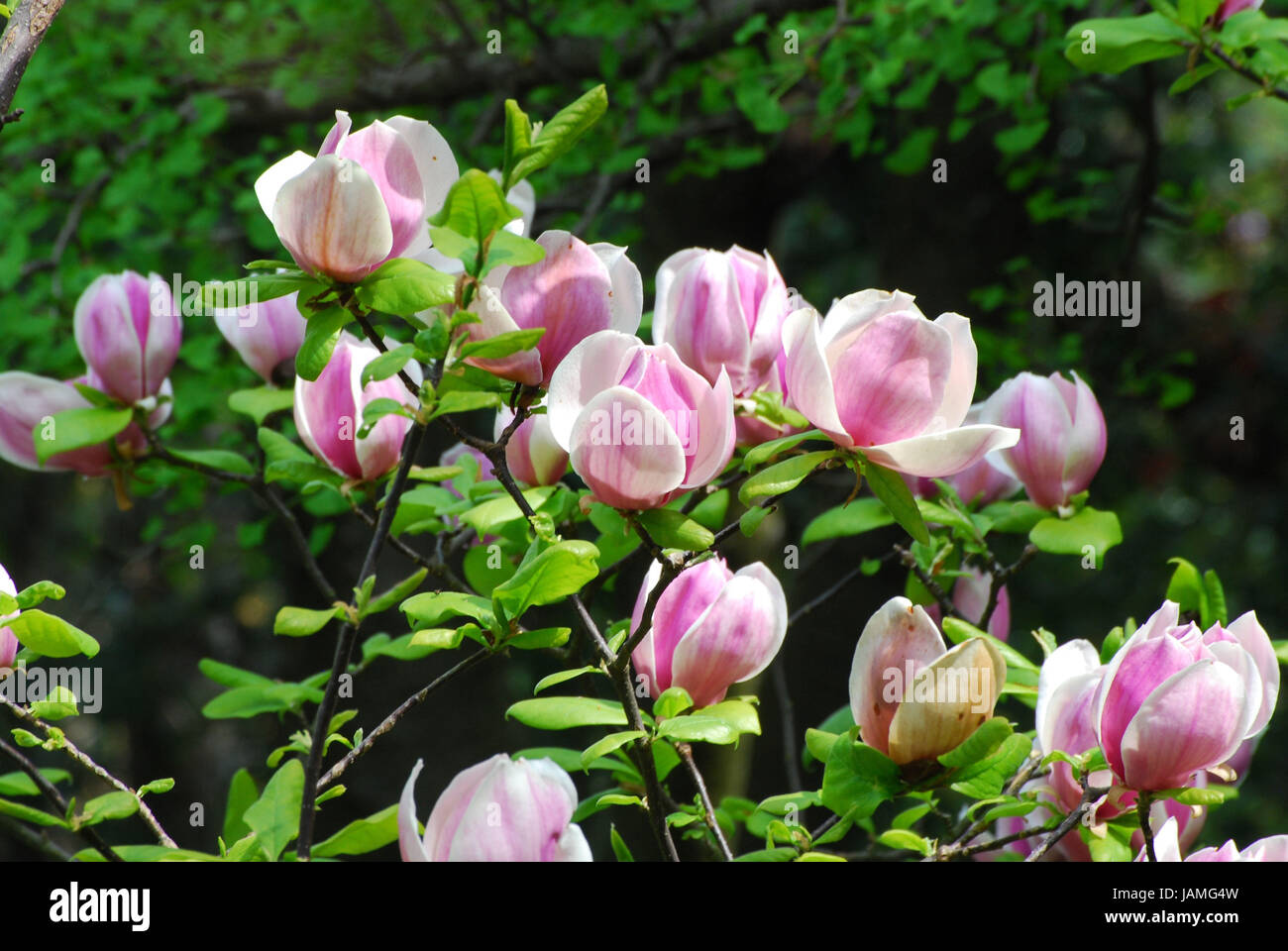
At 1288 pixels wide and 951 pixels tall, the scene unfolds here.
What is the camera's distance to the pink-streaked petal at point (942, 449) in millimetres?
548

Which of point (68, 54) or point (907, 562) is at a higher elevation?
point (68, 54)

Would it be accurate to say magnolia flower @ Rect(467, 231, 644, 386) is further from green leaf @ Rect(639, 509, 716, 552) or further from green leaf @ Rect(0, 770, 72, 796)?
green leaf @ Rect(0, 770, 72, 796)

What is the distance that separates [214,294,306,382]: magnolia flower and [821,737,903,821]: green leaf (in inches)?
20.1

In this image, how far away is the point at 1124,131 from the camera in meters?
3.69

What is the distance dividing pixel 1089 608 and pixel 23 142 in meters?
2.81

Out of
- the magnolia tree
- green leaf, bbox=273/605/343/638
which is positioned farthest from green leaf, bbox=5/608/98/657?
green leaf, bbox=273/605/343/638

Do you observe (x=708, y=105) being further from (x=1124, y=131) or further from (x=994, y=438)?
(x=1124, y=131)

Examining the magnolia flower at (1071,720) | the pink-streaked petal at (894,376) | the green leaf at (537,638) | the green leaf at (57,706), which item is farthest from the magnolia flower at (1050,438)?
the green leaf at (57,706)

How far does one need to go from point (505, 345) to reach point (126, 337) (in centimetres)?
Result: 44

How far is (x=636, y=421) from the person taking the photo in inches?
21.3

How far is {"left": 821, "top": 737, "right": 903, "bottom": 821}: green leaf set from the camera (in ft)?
1.86

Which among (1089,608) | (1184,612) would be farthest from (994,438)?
(1089,608)
